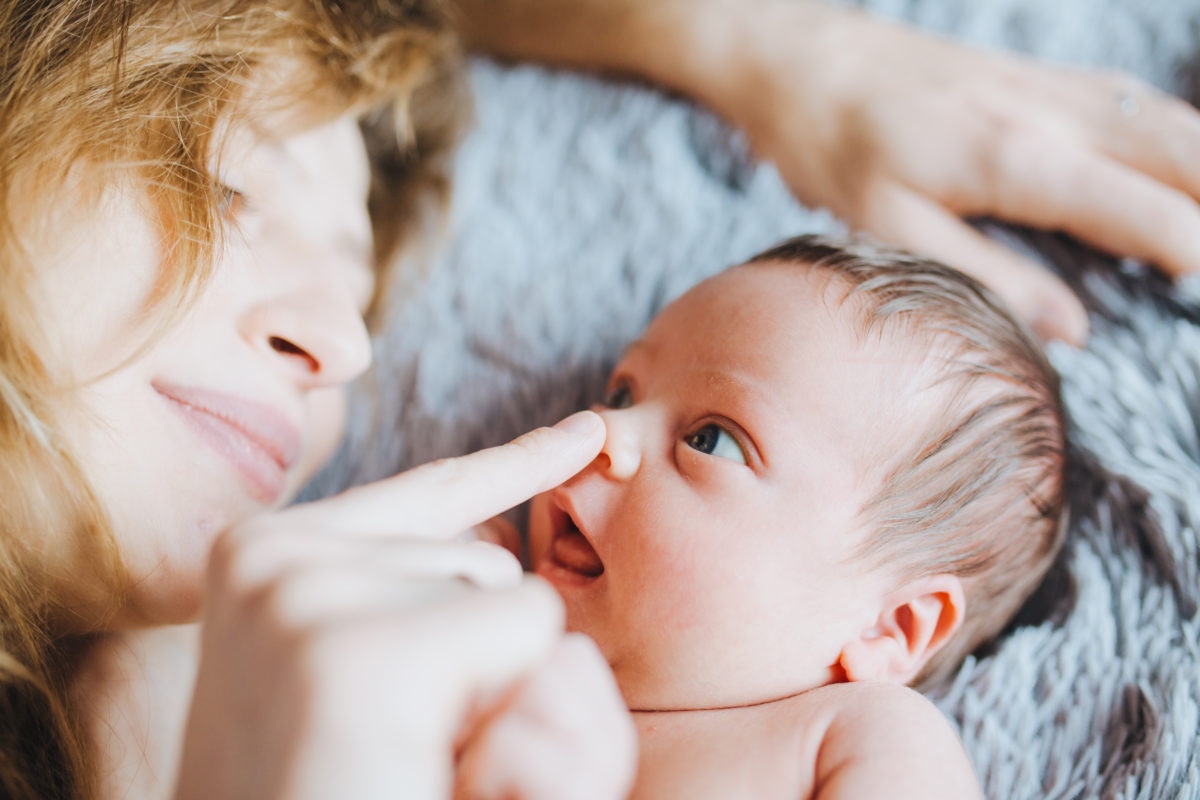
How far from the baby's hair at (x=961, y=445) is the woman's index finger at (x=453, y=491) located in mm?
322

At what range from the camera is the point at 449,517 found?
1.97ft

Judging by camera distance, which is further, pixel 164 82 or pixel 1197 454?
pixel 1197 454

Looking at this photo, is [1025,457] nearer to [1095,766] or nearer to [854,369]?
[854,369]

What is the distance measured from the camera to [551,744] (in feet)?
1.66

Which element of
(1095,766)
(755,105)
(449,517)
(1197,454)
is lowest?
(1095,766)

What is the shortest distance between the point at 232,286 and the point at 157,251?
0.24 ft

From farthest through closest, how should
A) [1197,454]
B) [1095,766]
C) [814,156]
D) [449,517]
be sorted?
[814,156] → [1197,454] → [1095,766] → [449,517]

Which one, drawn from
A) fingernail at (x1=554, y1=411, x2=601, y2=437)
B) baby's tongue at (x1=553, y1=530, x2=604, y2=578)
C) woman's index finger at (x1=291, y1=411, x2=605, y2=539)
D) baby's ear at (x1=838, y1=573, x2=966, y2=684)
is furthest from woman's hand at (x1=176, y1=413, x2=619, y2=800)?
baby's ear at (x1=838, y1=573, x2=966, y2=684)

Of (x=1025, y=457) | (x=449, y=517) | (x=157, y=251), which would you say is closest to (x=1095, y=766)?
(x=1025, y=457)

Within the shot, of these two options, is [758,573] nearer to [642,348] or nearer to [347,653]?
[642,348]

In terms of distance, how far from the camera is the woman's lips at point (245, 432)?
810mm

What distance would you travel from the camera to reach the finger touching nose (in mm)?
841

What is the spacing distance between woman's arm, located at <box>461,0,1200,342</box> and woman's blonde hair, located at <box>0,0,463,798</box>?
1.95 feet

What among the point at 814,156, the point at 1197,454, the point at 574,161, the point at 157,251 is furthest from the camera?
the point at 574,161
